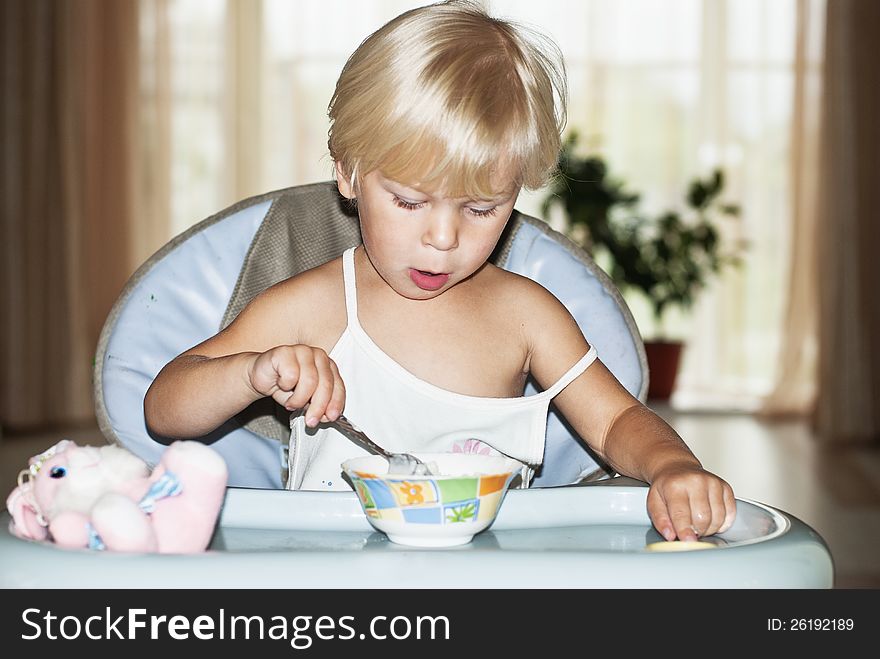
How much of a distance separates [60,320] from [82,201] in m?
0.46

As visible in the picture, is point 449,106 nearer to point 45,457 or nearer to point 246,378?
point 246,378

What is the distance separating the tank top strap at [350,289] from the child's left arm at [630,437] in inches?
6.9

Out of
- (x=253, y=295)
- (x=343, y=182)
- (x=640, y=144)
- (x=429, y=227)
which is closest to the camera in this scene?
(x=429, y=227)

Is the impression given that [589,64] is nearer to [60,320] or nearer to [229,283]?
[60,320]

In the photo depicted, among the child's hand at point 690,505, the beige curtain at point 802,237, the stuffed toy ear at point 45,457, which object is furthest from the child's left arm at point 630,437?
the beige curtain at point 802,237

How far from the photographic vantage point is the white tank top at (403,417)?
3.28 ft

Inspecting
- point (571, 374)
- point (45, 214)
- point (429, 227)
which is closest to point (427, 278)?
point (429, 227)

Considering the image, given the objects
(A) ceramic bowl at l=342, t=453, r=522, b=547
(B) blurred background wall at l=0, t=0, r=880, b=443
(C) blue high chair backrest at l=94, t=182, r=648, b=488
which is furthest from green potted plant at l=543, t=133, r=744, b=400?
(A) ceramic bowl at l=342, t=453, r=522, b=547

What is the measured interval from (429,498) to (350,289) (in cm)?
38

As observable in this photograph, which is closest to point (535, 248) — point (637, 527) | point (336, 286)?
point (336, 286)

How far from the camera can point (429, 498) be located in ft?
2.22

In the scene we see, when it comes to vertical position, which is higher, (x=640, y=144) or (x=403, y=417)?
(x=640, y=144)

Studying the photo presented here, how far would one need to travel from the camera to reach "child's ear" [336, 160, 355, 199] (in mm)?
974

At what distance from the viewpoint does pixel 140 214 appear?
4.51 meters
